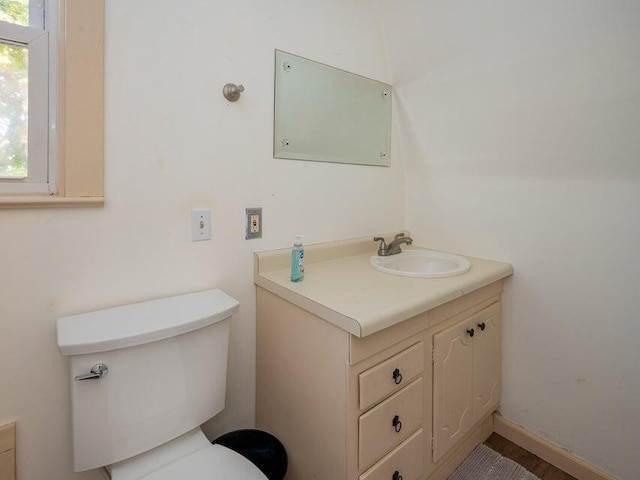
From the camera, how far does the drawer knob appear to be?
1056 millimetres

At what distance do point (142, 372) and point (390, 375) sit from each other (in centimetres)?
74

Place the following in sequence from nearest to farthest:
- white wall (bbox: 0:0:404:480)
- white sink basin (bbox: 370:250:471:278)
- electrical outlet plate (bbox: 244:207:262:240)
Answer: white wall (bbox: 0:0:404:480), electrical outlet plate (bbox: 244:207:262:240), white sink basin (bbox: 370:250:471:278)

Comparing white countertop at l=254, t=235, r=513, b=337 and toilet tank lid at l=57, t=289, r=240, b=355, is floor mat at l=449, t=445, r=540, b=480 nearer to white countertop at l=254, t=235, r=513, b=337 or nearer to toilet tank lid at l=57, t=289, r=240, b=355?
white countertop at l=254, t=235, r=513, b=337

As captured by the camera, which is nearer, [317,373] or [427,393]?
[317,373]

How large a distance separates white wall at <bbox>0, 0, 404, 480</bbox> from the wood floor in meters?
1.19

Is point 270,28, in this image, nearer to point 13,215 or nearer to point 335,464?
point 13,215

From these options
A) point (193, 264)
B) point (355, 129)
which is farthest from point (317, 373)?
point (355, 129)

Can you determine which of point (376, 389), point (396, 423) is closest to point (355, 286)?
point (376, 389)

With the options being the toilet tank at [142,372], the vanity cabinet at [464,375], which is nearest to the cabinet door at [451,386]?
the vanity cabinet at [464,375]

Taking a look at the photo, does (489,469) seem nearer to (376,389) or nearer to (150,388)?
(376,389)

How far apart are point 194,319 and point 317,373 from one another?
42 centimetres

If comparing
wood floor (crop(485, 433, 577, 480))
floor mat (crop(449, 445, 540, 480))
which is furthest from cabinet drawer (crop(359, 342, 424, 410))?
wood floor (crop(485, 433, 577, 480))

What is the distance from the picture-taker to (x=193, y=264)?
1.20 metres

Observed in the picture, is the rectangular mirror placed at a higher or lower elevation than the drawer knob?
higher
